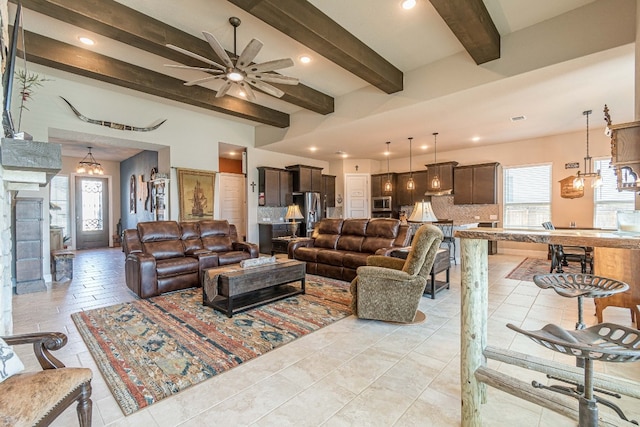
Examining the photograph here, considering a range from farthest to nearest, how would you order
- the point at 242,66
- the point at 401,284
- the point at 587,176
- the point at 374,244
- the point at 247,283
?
the point at 587,176 < the point at 374,244 < the point at 242,66 < the point at 247,283 < the point at 401,284

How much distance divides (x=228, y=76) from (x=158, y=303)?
10.0 ft

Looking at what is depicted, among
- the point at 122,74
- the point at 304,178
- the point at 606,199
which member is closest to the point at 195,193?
the point at 122,74

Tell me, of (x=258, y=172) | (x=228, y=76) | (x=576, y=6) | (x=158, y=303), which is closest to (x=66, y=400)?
(x=158, y=303)

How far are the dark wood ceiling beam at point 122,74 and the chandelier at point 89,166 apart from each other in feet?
16.7

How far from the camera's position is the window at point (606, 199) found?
20.8ft

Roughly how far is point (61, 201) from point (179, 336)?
9.09m

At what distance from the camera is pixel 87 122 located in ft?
16.8

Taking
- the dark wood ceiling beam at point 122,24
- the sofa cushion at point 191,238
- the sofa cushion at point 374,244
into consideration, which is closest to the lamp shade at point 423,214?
the sofa cushion at point 374,244

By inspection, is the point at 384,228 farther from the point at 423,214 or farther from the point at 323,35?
the point at 323,35

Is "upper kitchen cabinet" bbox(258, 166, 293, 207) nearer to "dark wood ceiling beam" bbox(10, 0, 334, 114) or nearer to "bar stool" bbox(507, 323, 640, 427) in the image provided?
"dark wood ceiling beam" bbox(10, 0, 334, 114)

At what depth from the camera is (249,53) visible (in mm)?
3162

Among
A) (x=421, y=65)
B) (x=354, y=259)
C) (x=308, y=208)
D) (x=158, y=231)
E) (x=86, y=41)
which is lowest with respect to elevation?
(x=354, y=259)

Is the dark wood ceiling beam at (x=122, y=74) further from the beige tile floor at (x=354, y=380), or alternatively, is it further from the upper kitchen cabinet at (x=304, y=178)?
the beige tile floor at (x=354, y=380)

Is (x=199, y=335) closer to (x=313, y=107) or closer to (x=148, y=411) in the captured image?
(x=148, y=411)
